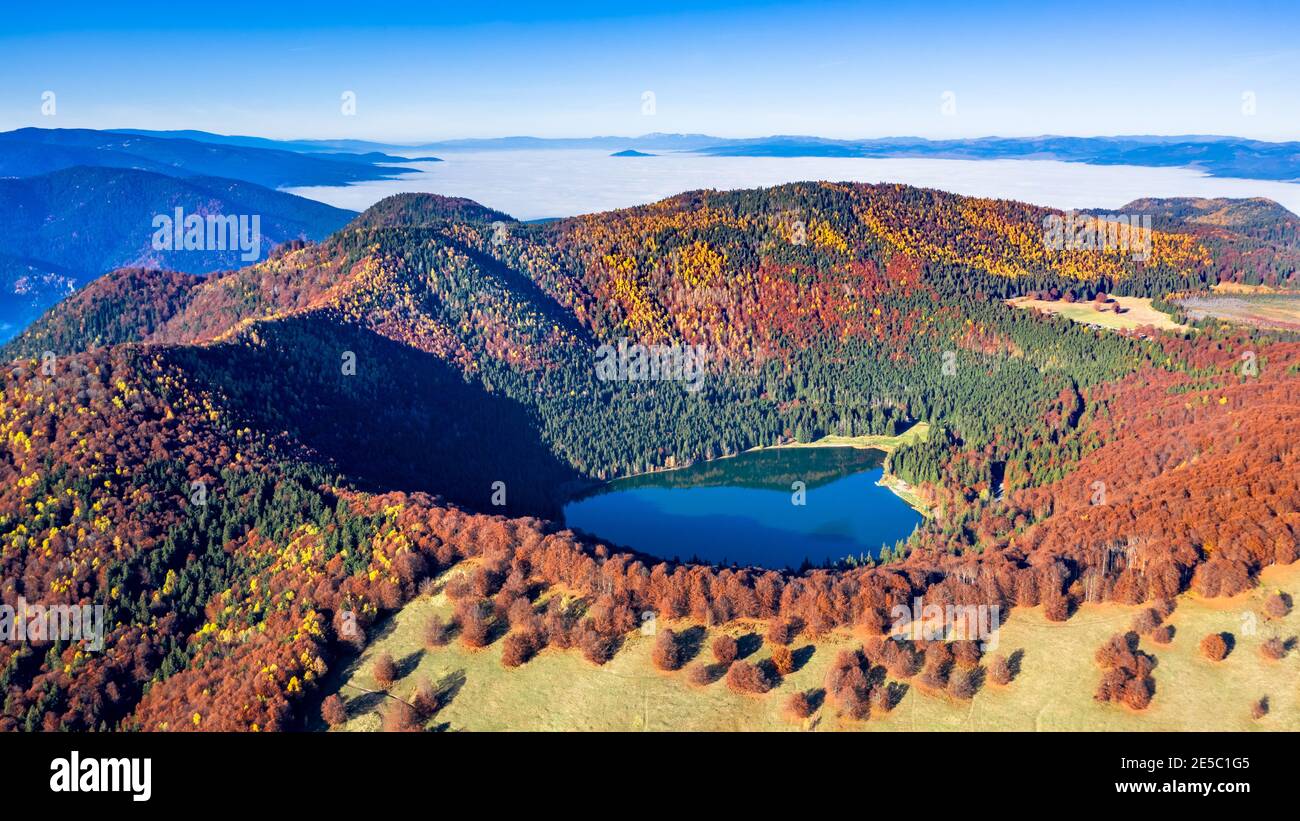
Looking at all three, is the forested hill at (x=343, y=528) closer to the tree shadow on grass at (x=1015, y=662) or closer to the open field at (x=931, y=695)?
the open field at (x=931, y=695)

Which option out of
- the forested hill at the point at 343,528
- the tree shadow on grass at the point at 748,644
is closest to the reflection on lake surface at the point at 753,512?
the forested hill at the point at 343,528

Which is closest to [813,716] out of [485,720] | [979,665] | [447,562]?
[979,665]

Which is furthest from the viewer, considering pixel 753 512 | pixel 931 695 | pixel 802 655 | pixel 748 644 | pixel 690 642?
pixel 753 512

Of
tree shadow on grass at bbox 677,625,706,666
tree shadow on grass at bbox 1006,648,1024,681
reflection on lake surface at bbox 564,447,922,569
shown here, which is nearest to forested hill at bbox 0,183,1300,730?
tree shadow on grass at bbox 677,625,706,666

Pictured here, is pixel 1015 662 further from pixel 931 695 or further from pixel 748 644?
pixel 748 644

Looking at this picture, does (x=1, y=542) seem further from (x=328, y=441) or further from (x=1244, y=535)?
(x=1244, y=535)

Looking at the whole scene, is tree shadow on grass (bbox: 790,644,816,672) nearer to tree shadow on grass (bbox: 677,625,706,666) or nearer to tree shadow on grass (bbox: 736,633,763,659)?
tree shadow on grass (bbox: 736,633,763,659)

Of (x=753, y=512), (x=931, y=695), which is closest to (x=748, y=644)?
(x=931, y=695)
